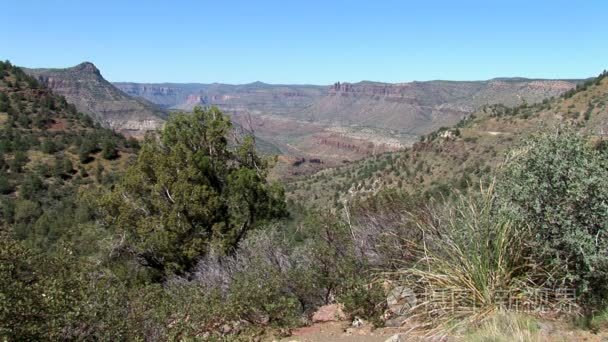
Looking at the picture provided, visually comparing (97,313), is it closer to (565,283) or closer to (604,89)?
(565,283)

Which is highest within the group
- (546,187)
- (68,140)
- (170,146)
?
(546,187)

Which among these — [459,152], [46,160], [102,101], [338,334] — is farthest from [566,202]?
[102,101]

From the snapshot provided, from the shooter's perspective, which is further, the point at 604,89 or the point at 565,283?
the point at 604,89

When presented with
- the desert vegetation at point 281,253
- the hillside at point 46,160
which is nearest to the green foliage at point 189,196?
the desert vegetation at point 281,253

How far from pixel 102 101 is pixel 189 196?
179836 mm

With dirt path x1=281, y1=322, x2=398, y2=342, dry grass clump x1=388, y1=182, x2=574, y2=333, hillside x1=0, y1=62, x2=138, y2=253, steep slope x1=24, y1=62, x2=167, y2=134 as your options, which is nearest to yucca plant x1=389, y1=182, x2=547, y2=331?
dry grass clump x1=388, y1=182, x2=574, y2=333

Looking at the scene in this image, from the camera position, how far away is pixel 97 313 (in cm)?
804

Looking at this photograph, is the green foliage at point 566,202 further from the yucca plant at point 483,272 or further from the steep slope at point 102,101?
the steep slope at point 102,101

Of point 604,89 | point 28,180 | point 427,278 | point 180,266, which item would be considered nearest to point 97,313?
point 427,278

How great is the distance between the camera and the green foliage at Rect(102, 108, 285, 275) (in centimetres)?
1599

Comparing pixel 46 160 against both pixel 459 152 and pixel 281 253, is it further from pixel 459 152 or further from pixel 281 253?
pixel 459 152

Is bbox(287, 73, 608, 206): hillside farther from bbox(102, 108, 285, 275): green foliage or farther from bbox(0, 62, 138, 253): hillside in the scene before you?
bbox(102, 108, 285, 275): green foliage

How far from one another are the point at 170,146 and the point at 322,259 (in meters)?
8.53

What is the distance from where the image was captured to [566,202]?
218 inches
